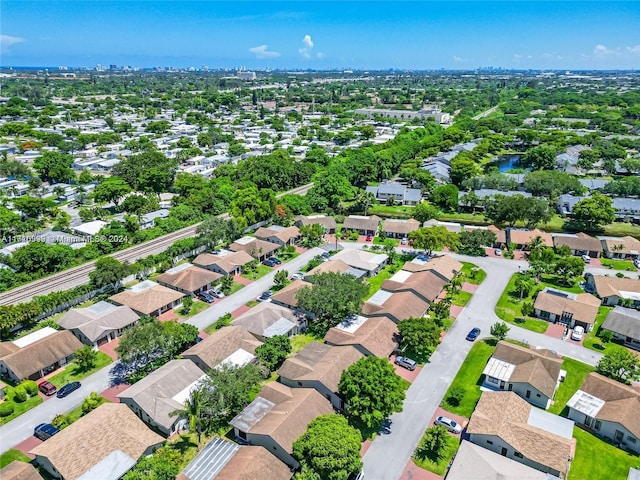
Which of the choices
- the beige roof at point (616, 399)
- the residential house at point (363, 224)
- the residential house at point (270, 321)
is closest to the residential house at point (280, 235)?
the residential house at point (363, 224)

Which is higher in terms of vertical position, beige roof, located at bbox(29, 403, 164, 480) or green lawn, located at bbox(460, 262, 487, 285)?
beige roof, located at bbox(29, 403, 164, 480)

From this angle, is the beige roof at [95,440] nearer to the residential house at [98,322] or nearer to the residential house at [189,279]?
the residential house at [98,322]

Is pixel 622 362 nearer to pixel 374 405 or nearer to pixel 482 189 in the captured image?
pixel 374 405

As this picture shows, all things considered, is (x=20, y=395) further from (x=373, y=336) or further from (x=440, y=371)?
(x=440, y=371)

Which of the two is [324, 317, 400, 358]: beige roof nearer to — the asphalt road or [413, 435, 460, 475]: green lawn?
the asphalt road

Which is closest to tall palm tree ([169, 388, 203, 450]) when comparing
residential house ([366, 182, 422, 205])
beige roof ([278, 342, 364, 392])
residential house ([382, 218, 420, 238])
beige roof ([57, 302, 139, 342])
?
beige roof ([278, 342, 364, 392])

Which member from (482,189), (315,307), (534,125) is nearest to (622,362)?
(315,307)
